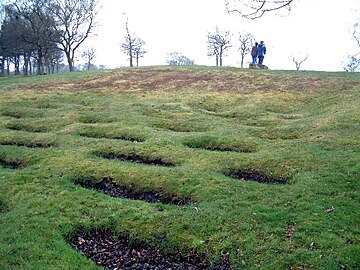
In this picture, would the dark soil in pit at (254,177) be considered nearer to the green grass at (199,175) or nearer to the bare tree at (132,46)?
the green grass at (199,175)

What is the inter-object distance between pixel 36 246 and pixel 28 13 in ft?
218

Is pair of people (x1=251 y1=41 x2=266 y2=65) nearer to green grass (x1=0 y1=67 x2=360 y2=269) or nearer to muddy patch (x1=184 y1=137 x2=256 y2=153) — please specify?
green grass (x1=0 y1=67 x2=360 y2=269)

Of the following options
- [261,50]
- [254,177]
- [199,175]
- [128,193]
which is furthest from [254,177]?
[261,50]

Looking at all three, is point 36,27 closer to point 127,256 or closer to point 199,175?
point 199,175

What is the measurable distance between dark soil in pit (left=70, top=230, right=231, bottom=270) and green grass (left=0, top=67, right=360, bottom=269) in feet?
1.02

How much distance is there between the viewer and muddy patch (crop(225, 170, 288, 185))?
15.8 meters

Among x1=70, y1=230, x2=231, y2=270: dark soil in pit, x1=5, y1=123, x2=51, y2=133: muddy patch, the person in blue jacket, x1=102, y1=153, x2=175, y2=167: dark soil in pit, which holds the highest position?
the person in blue jacket

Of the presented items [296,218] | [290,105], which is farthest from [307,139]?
[290,105]

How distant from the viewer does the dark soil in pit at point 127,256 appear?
429 inches

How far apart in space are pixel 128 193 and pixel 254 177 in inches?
216

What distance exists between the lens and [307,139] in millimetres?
20281

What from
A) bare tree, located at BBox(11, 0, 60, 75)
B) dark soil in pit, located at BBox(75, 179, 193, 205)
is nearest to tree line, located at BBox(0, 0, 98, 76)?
bare tree, located at BBox(11, 0, 60, 75)

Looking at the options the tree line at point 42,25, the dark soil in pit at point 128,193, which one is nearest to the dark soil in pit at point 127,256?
the dark soil in pit at point 128,193

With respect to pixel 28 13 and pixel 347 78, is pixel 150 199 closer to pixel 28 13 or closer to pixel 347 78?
pixel 347 78
